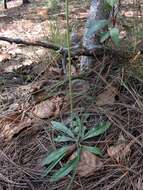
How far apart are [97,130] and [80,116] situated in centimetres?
13

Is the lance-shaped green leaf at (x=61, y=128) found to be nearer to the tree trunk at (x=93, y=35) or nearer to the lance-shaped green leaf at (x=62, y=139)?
the lance-shaped green leaf at (x=62, y=139)

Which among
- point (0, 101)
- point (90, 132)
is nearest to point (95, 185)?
point (90, 132)

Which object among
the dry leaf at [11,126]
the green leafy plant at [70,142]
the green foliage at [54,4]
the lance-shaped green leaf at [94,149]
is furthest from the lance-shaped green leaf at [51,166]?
the green foliage at [54,4]

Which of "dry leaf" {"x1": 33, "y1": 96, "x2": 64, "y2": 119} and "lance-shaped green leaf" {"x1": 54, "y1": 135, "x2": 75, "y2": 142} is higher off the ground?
"dry leaf" {"x1": 33, "y1": 96, "x2": 64, "y2": 119}

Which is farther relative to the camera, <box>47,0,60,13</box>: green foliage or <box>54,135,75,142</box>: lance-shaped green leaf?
<box>47,0,60,13</box>: green foliage

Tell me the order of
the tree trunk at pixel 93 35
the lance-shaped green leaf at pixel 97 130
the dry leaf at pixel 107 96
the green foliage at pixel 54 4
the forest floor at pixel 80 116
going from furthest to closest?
the green foliage at pixel 54 4
the tree trunk at pixel 93 35
the dry leaf at pixel 107 96
the lance-shaped green leaf at pixel 97 130
the forest floor at pixel 80 116

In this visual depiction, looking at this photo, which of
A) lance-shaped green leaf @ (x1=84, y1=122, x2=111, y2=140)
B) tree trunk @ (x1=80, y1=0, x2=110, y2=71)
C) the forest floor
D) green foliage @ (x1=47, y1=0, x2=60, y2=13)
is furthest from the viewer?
green foliage @ (x1=47, y1=0, x2=60, y2=13)

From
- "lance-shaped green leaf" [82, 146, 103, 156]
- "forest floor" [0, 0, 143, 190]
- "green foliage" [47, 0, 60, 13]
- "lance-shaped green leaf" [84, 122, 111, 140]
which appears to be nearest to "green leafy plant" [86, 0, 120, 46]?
"forest floor" [0, 0, 143, 190]

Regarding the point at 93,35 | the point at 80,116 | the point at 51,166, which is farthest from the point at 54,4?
the point at 51,166

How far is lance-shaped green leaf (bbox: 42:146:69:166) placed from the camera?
1473mm

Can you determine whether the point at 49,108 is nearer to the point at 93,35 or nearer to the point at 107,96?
the point at 107,96

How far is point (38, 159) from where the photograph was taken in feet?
5.07

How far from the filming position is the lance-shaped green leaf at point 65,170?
4.63 feet

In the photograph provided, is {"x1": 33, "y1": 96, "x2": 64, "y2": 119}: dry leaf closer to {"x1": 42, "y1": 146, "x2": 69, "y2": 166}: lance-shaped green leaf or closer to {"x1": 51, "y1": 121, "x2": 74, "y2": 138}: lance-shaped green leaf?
{"x1": 51, "y1": 121, "x2": 74, "y2": 138}: lance-shaped green leaf
